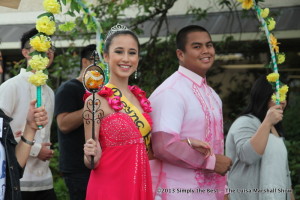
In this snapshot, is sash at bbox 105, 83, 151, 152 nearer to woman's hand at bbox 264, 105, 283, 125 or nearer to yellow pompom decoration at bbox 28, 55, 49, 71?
yellow pompom decoration at bbox 28, 55, 49, 71

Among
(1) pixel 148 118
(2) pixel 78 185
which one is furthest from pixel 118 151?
(2) pixel 78 185

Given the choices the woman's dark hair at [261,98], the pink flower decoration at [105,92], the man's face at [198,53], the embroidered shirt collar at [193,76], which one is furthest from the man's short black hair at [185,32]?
the pink flower decoration at [105,92]

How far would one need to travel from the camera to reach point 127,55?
3664 mm

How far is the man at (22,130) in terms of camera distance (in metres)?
4.19

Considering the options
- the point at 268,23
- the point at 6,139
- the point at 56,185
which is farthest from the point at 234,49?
the point at 6,139

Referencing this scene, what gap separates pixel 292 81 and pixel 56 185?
3860 millimetres

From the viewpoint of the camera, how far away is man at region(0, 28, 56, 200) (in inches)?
165

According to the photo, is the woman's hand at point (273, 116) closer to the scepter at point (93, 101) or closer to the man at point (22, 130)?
the scepter at point (93, 101)

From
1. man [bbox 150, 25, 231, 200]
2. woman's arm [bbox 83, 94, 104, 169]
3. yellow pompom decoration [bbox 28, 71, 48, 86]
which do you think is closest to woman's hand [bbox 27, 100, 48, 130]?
yellow pompom decoration [bbox 28, 71, 48, 86]

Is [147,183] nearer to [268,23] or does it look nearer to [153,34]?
[268,23]

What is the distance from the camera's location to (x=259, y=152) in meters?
4.30

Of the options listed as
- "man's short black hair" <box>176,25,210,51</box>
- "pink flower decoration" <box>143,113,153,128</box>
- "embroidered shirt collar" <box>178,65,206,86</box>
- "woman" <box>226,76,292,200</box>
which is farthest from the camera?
"woman" <box>226,76,292,200</box>

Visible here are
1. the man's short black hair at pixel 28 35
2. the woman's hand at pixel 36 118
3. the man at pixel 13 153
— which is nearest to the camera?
the man at pixel 13 153

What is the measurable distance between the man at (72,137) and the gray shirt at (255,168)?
3.71ft
